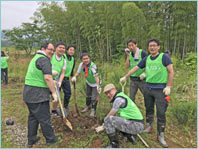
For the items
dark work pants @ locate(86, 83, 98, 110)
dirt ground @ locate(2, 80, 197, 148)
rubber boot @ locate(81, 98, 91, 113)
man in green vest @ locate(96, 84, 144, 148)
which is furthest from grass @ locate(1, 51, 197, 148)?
man in green vest @ locate(96, 84, 144, 148)

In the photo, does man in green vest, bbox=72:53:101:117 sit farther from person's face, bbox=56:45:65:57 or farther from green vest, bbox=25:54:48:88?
green vest, bbox=25:54:48:88

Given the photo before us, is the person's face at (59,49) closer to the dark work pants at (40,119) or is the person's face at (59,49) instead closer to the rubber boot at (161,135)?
the dark work pants at (40,119)

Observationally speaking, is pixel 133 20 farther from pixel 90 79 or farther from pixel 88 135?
pixel 88 135

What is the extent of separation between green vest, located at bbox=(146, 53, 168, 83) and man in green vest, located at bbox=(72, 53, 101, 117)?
3.32 ft

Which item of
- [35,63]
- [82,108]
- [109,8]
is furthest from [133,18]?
[35,63]

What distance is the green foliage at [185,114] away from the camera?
3148 mm

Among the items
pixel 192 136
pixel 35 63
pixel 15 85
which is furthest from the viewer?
pixel 15 85

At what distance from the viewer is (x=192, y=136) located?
2.90 metres

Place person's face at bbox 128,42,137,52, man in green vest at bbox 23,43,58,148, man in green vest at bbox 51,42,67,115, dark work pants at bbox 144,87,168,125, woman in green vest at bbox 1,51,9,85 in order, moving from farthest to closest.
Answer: woman in green vest at bbox 1,51,9,85 → man in green vest at bbox 51,42,67,115 → person's face at bbox 128,42,137,52 → dark work pants at bbox 144,87,168,125 → man in green vest at bbox 23,43,58,148

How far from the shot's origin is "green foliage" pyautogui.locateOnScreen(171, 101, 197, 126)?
315 centimetres

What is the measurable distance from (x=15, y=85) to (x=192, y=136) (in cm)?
618

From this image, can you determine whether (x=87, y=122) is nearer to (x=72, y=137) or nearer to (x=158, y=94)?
(x=72, y=137)

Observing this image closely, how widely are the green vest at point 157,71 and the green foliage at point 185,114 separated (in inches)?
48.6

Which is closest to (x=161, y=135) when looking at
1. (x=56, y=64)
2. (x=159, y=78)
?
(x=159, y=78)
